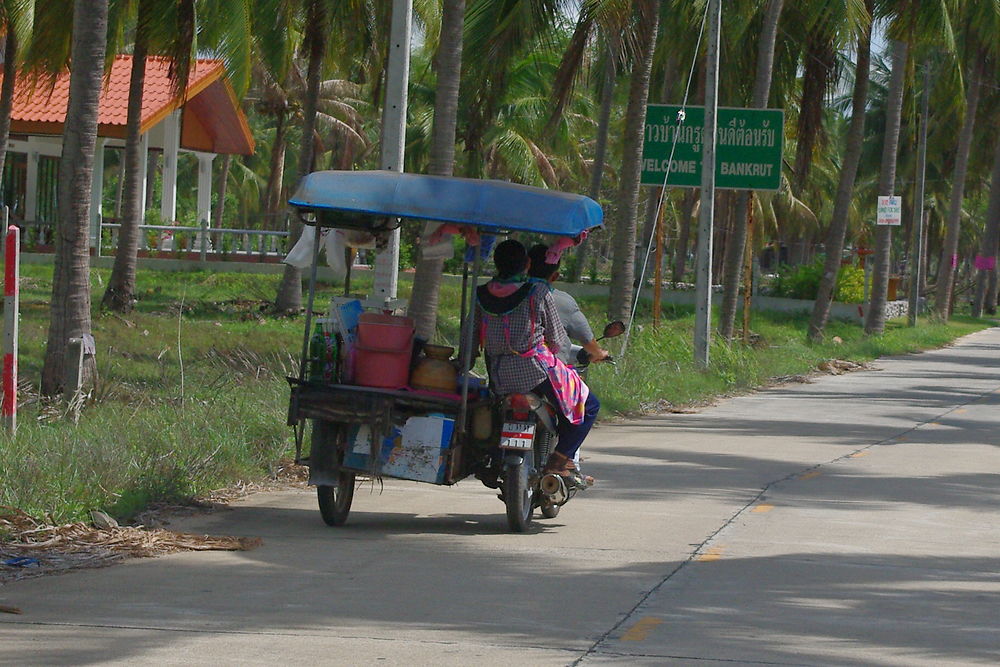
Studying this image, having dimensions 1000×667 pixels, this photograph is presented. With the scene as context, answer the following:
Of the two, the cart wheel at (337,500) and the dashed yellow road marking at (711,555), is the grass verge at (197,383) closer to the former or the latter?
the cart wheel at (337,500)

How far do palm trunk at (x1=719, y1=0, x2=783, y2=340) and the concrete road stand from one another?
13.5 meters

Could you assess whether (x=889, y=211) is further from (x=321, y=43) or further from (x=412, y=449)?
(x=412, y=449)

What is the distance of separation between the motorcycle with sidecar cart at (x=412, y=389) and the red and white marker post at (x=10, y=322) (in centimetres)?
220

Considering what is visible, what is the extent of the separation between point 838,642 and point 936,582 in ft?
5.86

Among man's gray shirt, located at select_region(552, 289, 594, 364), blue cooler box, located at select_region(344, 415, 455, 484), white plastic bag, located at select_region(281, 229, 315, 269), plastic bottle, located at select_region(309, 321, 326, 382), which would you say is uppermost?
white plastic bag, located at select_region(281, 229, 315, 269)

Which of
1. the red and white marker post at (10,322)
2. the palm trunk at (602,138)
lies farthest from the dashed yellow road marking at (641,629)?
the palm trunk at (602,138)

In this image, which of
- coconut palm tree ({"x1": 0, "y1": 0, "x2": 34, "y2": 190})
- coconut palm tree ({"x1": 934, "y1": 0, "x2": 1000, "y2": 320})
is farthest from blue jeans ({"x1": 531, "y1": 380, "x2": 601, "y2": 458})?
coconut palm tree ({"x1": 934, "y1": 0, "x2": 1000, "y2": 320})

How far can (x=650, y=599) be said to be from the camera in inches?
297

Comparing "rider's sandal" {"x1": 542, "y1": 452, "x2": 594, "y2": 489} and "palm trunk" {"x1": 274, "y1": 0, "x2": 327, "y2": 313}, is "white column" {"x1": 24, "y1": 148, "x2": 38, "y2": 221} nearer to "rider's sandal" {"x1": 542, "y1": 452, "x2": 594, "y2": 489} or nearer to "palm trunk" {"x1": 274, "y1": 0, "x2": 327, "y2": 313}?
"palm trunk" {"x1": 274, "y1": 0, "x2": 327, "y2": 313}

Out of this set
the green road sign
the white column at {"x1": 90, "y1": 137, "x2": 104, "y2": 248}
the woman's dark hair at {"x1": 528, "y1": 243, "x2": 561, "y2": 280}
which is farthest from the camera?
the white column at {"x1": 90, "y1": 137, "x2": 104, "y2": 248}

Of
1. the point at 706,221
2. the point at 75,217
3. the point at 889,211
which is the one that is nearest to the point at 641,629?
the point at 75,217

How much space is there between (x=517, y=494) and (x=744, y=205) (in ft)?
58.5

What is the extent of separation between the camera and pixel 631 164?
2172 centimetres

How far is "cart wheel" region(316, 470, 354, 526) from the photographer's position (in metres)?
9.39
